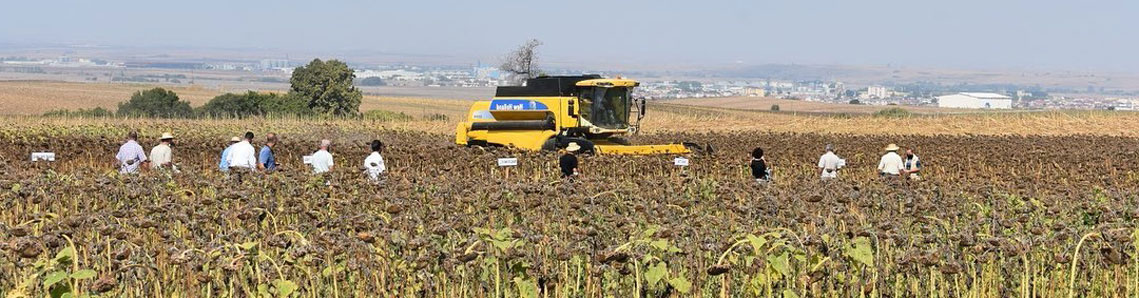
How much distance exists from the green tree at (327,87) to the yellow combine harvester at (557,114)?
40536 millimetres

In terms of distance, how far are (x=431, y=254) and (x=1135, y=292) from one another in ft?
13.5

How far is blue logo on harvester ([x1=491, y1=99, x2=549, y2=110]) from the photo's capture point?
93.8 ft

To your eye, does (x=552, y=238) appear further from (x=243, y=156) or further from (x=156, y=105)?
(x=156, y=105)

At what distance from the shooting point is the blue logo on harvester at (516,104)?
2858 cm

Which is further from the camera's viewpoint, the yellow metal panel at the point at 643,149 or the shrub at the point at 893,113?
the shrub at the point at 893,113

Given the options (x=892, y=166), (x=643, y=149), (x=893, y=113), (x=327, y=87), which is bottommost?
(x=893, y=113)

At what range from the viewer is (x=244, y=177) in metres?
15.5

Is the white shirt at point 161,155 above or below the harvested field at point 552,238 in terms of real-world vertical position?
below

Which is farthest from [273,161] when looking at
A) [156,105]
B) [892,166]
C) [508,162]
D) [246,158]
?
[156,105]

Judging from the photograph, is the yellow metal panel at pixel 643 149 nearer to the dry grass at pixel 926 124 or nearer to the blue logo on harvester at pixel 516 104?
the blue logo on harvester at pixel 516 104

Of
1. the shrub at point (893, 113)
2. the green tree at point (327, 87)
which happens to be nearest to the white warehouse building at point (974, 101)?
the shrub at point (893, 113)

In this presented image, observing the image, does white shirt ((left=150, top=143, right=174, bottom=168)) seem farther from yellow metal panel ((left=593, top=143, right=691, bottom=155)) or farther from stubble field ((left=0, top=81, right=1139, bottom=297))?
yellow metal panel ((left=593, top=143, right=691, bottom=155))

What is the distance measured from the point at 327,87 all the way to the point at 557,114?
42.8m

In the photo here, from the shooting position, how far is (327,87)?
228ft
